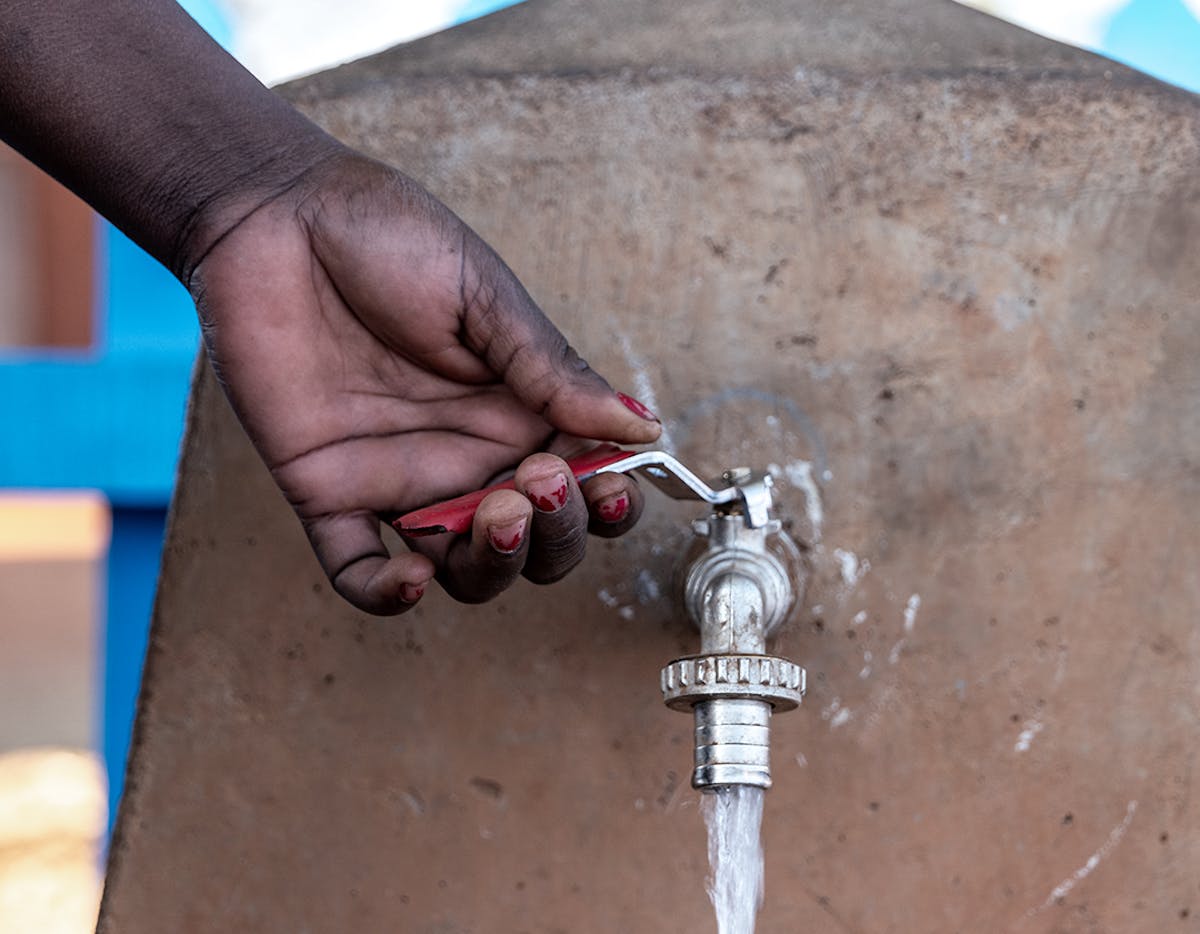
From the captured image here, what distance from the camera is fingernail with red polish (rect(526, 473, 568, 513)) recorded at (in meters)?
0.65

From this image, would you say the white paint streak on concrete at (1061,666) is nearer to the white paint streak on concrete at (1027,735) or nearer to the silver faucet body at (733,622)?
the white paint streak on concrete at (1027,735)

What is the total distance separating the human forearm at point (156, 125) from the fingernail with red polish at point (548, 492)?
0.84 feet

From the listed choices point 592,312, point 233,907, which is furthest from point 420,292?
point 233,907

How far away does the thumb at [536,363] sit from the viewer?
2.38 feet

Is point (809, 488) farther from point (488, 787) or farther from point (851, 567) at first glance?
point (488, 787)

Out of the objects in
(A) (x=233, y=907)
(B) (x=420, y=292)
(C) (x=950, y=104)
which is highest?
(C) (x=950, y=104)

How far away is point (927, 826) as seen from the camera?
0.80 meters

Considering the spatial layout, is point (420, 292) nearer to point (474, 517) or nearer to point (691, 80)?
point (474, 517)

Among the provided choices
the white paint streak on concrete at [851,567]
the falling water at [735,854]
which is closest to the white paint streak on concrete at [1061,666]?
the white paint streak on concrete at [851,567]

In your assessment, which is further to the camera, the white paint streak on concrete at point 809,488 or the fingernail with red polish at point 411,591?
the white paint streak on concrete at point 809,488

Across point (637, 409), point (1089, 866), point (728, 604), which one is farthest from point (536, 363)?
point (1089, 866)

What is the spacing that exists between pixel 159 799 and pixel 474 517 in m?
0.34

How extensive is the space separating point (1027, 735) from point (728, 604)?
0.22m

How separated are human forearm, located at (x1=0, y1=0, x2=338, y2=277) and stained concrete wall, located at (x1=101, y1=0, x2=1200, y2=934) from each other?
A: 0.15 m
